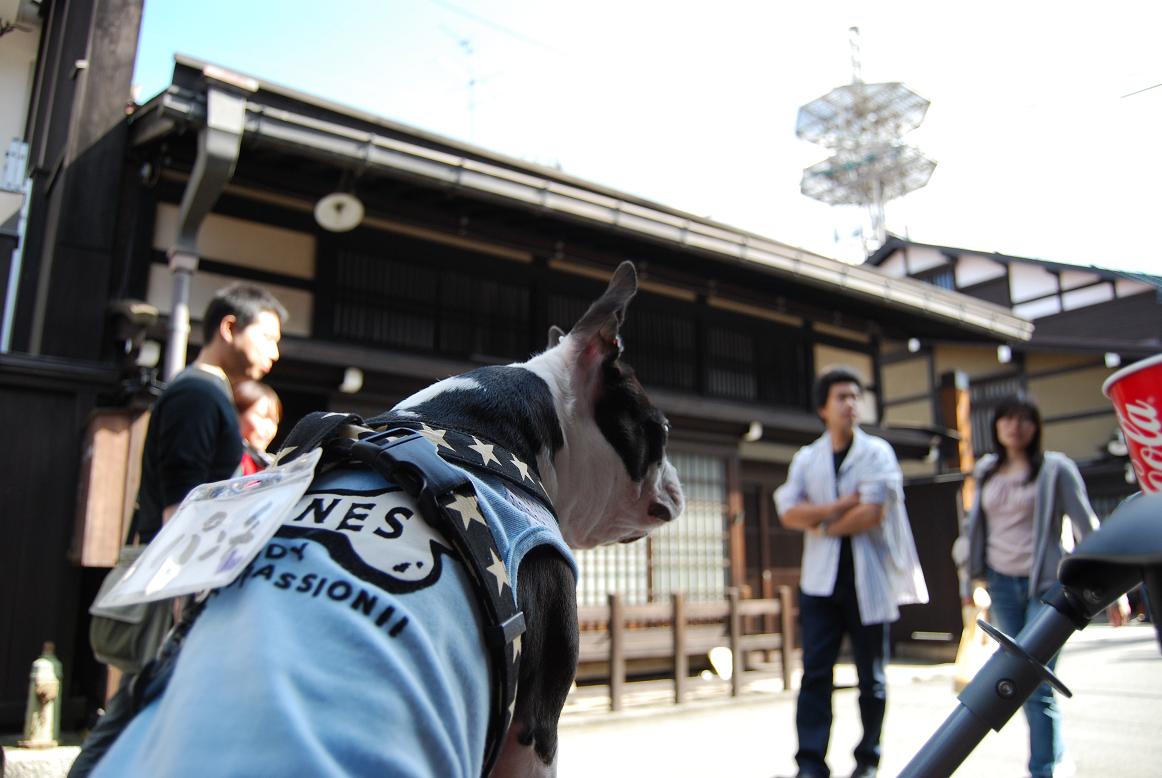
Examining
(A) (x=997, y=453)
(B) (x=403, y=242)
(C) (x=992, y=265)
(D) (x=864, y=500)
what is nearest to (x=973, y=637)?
(A) (x=997, y=453)

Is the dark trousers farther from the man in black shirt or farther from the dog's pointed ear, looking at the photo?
the man in black shirt

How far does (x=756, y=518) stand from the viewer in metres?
11.6

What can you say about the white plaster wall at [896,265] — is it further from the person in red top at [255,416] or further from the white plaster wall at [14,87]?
the person in red top at [255,416]

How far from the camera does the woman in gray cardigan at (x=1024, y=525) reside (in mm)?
3768

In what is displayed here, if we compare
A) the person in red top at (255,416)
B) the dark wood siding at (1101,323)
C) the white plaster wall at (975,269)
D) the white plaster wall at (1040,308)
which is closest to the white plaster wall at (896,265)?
the white plaster wall at (975,269)

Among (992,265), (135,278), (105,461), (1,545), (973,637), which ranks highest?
(992,265)

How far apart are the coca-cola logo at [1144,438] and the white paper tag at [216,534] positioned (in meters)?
1.20

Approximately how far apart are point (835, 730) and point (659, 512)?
4.80m

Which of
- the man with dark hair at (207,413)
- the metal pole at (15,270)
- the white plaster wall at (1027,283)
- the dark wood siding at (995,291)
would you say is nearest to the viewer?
the man with dark hair at (207,413)

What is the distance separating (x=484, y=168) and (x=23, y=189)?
410cm

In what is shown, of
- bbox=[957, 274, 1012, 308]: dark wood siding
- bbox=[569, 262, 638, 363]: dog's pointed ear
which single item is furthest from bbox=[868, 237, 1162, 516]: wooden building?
bbox=[569, 262, 638, 363]: dog's pointed ear

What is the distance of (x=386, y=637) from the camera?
1009 millimetres

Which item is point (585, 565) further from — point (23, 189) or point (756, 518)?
point (23, 189)

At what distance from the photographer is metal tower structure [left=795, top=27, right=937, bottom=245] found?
35.8 metres
